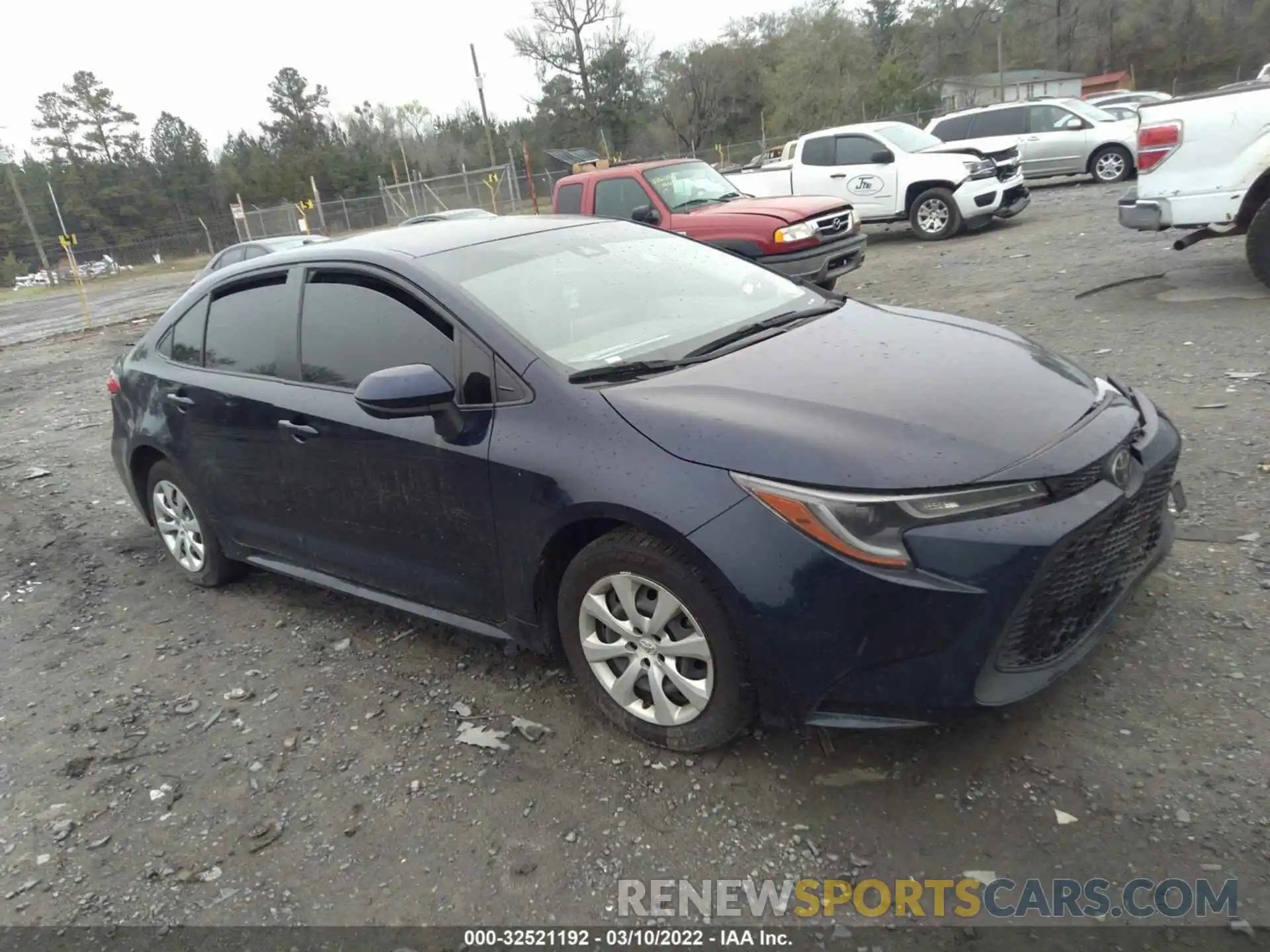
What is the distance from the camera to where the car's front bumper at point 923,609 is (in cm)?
236

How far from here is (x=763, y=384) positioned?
2879 millimetres

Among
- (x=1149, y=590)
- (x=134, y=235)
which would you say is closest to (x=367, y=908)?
(x=1149, y=590)

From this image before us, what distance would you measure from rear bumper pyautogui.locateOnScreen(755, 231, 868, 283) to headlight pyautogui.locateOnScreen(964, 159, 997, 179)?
4240 mm

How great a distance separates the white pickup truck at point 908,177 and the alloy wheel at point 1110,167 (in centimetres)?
440

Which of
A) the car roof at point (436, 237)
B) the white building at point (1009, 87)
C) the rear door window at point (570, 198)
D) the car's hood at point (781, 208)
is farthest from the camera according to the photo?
the white building at point (1009, 87)

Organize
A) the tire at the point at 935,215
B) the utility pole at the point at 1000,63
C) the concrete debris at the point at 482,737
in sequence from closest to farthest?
the concrete debris at the point at 482,737 → the tire at the point at 935,215 → the utility pole at the point at 1000,63

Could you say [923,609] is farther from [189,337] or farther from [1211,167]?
[1211,167]

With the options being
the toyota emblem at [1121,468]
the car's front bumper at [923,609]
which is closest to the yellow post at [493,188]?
the toyota emblem at [1121,468]

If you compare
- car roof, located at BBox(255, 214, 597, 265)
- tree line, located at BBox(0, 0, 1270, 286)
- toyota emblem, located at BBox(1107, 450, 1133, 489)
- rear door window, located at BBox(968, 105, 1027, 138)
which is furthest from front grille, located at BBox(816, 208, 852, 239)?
tree line, located at BBox(0, 0, 1270, 286)

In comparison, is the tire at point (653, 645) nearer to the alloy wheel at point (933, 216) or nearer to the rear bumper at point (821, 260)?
the rear bumper at point (821, 260)

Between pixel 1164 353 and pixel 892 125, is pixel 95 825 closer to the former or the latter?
pixel 1164 353

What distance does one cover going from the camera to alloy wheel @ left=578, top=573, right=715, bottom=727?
2719 mm

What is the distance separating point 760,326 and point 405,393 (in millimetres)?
1389

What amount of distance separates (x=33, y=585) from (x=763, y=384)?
15.5 feet
